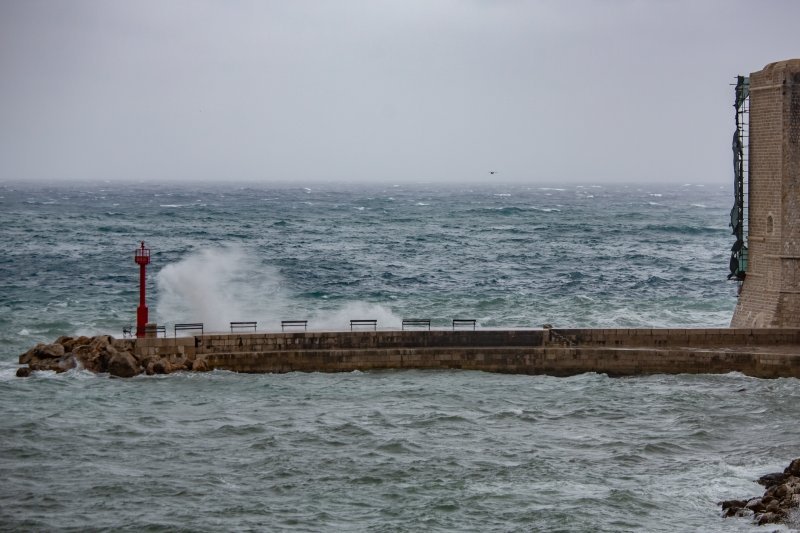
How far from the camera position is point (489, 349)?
28281 mm

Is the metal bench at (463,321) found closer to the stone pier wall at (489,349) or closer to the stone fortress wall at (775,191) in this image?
the stone pier wall at (489,349)

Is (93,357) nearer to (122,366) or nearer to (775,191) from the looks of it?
(122,366)

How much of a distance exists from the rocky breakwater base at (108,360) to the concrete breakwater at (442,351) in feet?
0.07

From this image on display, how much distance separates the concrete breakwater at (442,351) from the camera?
2761 cm

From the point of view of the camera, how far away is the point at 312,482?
20.1 m

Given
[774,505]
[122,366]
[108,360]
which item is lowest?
[774,505]

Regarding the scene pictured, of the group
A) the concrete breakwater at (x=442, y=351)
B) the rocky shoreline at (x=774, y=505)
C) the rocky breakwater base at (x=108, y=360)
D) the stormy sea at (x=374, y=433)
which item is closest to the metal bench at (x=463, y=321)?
the concrete breakwater at (x=442, y=351)

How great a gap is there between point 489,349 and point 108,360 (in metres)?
8.71

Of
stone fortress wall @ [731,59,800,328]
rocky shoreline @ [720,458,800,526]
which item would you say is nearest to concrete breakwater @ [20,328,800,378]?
stone fortress wall @ [731,59,800,328]

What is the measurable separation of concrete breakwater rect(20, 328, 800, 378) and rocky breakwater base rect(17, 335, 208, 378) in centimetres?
2

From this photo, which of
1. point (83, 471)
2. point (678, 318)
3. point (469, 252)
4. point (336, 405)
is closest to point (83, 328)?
point (336, 405)

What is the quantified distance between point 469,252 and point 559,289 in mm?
18120

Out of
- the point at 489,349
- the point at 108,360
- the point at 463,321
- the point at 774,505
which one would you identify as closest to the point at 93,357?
the point at 108,360

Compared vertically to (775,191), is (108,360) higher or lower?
lower
